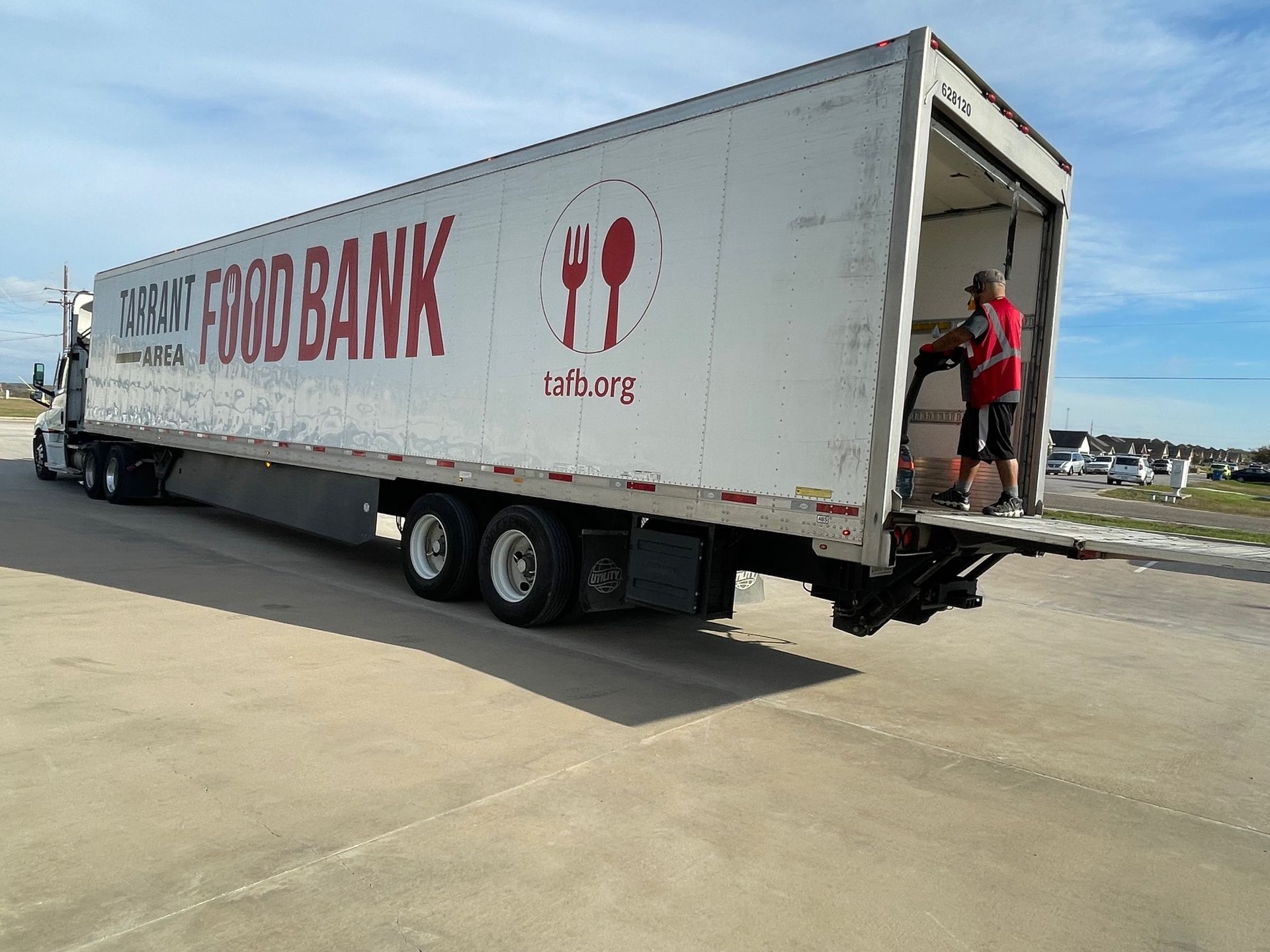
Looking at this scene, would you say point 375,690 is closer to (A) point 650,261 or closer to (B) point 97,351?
(A) point 650,261

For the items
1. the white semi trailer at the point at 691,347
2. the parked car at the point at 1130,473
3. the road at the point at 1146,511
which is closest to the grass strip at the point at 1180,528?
the road at the point at 1146,511

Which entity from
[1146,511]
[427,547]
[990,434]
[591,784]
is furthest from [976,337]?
[1146,511]

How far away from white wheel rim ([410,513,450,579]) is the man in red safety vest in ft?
15.9

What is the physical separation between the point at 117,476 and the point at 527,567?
36.2 feet

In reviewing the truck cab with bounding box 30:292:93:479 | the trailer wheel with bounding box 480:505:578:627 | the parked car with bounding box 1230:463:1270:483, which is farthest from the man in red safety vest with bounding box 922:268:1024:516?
the parked car with bounding box 1230:463:1270:483

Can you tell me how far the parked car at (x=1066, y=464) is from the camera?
214 ft

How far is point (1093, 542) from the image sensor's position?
5.16 metres

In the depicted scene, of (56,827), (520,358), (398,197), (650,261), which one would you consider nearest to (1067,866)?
(56,827)

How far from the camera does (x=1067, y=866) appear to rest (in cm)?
393

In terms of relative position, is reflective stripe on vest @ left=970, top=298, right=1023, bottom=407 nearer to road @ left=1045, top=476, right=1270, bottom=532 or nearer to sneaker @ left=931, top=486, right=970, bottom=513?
sneaker @ left=931, top=486, right=970, bottom=513

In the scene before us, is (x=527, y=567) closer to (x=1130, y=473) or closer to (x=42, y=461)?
(x=42, y=461)

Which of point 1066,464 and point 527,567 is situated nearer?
point 527,567

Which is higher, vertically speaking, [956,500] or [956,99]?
[956,99]

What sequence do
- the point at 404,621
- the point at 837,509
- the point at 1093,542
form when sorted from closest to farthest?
the point at 1093,542, the point at 837,509, the point at 404,621
